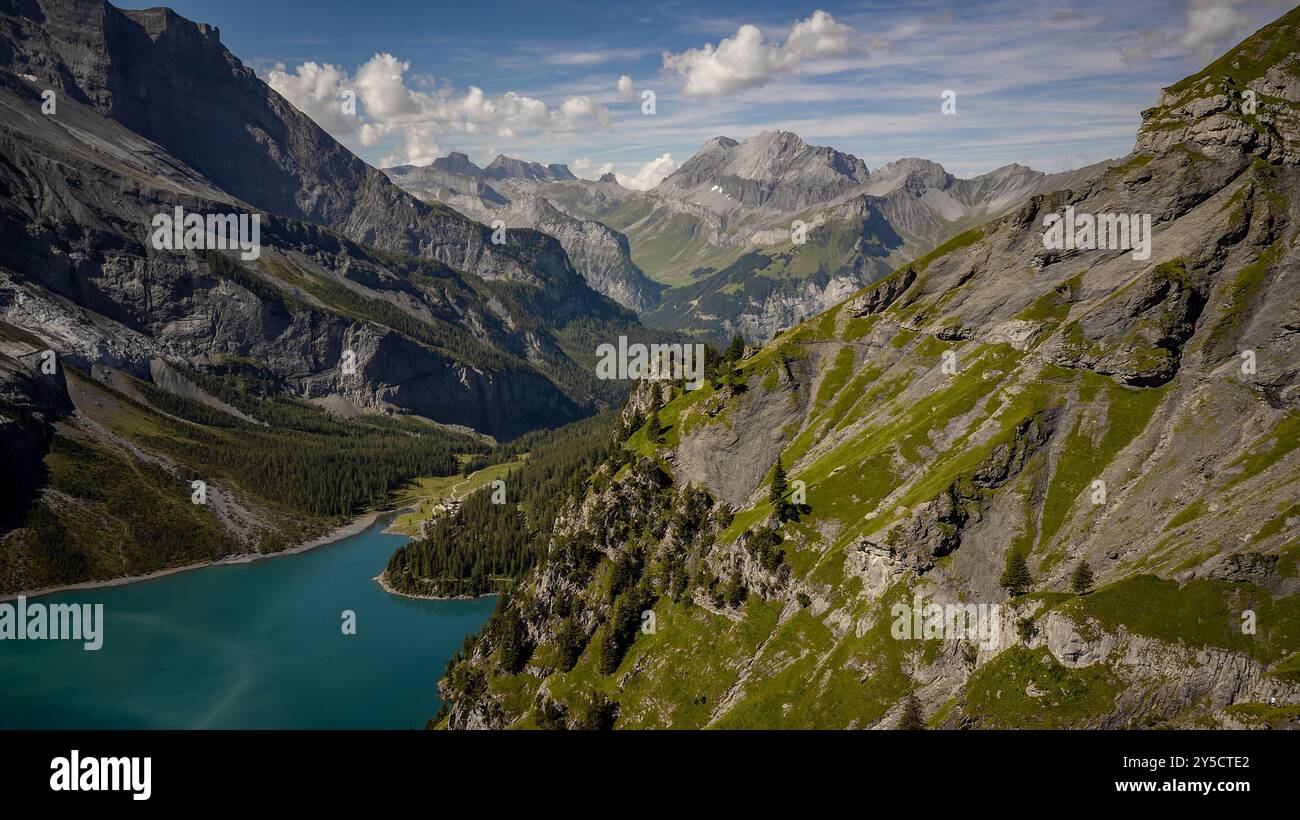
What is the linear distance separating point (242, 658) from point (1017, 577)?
472 ft

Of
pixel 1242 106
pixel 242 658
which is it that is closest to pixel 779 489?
pixel 1242 106

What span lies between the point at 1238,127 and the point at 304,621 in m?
202

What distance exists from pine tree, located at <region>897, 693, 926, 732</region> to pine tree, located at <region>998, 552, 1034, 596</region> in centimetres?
1716

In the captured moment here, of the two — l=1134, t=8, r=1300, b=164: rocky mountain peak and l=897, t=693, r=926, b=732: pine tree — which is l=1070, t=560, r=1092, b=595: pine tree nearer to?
l=897, t=693, r=926, b=732: pine tree

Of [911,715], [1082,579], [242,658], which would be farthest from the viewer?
[242,658]

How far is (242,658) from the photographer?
472 ft

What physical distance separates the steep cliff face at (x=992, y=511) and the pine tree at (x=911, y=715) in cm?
127

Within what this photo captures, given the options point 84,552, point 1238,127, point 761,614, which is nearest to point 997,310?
point 1238,127

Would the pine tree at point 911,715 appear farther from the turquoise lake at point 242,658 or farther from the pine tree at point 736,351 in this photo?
the pine tree at point 736,351

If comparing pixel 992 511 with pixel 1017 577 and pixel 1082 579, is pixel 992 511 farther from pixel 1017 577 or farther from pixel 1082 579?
pixel 1082 579

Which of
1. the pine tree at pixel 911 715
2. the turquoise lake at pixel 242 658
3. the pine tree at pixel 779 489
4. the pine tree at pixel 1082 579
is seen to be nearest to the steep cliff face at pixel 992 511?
the pine tree at pixel 1082 579

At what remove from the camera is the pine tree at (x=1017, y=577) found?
8281cm
